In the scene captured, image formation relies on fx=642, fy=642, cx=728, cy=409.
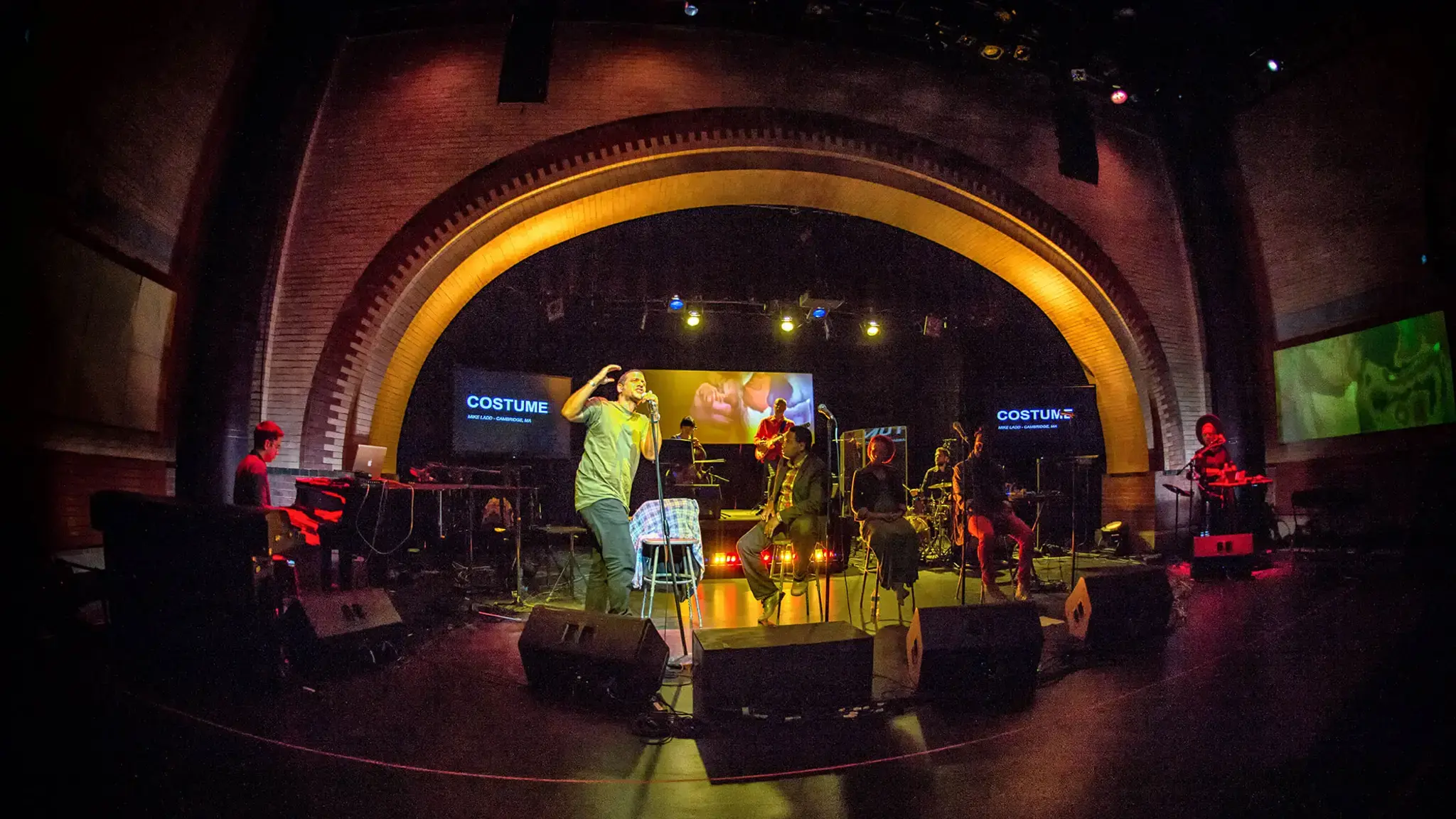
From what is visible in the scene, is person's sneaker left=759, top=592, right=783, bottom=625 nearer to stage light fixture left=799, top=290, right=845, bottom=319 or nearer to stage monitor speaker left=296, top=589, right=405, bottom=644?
stage monitor speaker left=296, top=589, right=405, bottom=644

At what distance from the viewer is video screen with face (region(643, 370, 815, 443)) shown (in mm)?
13031

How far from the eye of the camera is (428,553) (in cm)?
854

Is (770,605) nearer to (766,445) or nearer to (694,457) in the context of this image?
(766,445)

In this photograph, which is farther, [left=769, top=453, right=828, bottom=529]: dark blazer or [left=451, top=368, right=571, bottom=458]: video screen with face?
[left=451, top=368, right=571, bottom=458]: video screen with face

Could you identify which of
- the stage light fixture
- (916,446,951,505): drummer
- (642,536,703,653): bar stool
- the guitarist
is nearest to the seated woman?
the guitarist

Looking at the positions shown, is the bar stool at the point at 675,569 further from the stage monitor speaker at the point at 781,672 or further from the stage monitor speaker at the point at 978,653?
the stage monitor speaker at the point at 978,653

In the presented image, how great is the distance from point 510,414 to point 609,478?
22.8 feet

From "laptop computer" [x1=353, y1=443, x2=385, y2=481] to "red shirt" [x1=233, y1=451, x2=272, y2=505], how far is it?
51.2 inches

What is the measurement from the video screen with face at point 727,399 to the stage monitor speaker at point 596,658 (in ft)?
29.8

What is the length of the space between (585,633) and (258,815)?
5.25 ft

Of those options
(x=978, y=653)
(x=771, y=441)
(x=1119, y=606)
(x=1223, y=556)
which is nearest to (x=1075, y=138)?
(x=1223, y=556)

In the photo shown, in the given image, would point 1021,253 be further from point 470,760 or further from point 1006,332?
point 470,760

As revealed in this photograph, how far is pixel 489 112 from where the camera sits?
290 inches

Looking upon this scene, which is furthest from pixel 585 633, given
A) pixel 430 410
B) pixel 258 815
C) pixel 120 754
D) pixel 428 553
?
pixel 430 410
